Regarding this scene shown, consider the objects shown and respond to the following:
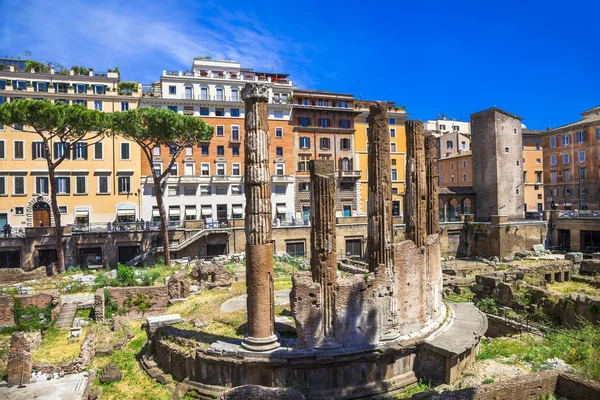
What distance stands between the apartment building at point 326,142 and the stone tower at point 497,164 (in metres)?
11.7

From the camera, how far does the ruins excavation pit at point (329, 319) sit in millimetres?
11016

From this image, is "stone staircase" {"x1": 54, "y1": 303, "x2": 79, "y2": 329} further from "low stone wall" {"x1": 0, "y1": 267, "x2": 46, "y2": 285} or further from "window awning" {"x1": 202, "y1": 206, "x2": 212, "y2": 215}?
"window awning" {"x1": 202, "y1": 206, "x2": 212, "y2": 215}

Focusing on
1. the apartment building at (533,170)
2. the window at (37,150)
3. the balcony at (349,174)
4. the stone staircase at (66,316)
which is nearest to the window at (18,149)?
the window at (37,150)

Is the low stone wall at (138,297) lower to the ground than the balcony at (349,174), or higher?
lower

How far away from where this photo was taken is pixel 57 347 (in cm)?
1553

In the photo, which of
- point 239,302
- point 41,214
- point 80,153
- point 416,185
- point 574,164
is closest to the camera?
point 416,185

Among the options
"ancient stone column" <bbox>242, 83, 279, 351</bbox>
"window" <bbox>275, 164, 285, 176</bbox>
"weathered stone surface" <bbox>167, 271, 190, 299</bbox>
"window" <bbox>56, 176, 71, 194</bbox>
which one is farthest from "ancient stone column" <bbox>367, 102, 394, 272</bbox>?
"window" <bbox>56, 176, 71, 194</bbox>

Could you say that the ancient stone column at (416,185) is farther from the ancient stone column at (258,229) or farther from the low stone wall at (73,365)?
the low stone wall at (73,365)

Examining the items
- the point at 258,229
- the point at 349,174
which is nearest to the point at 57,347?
the point at 258,229

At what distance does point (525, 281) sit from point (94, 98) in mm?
35541

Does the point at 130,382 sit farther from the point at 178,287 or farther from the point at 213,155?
the point at 213,155

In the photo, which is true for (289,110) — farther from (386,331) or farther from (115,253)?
(386,331)

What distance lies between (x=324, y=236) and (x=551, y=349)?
8.06 metres

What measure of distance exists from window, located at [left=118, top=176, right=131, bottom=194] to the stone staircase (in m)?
17.9
